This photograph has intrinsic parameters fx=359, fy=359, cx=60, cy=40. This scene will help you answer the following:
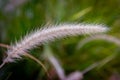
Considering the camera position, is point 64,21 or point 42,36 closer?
point 42,36

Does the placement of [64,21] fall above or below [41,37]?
above

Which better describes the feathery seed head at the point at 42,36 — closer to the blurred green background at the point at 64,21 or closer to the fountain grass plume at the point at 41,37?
the fountain grass plume at the point at 41,37

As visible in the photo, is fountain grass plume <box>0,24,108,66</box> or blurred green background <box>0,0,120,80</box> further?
blurred green background <box>0,0,120,80</box>

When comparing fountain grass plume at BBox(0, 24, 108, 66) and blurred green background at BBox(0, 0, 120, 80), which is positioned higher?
blurred green background at BBox(0, 0, 120, 80)

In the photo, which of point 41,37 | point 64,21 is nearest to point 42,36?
point 41,37

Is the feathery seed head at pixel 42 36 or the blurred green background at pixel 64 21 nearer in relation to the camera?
the feathery seed head at pixel 42 36

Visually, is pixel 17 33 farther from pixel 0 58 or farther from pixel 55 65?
pixel 0 58

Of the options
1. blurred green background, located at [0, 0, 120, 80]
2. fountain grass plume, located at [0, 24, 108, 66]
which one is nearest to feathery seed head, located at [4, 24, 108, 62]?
fountain grass plume, located at [0, 24, 108, 66]

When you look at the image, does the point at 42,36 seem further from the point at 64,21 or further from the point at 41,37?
the point at 64,21

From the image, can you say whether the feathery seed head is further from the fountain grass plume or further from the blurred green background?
the blurred green background

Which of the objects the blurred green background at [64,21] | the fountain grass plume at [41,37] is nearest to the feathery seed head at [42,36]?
the fountain grass plume at [41,37]
